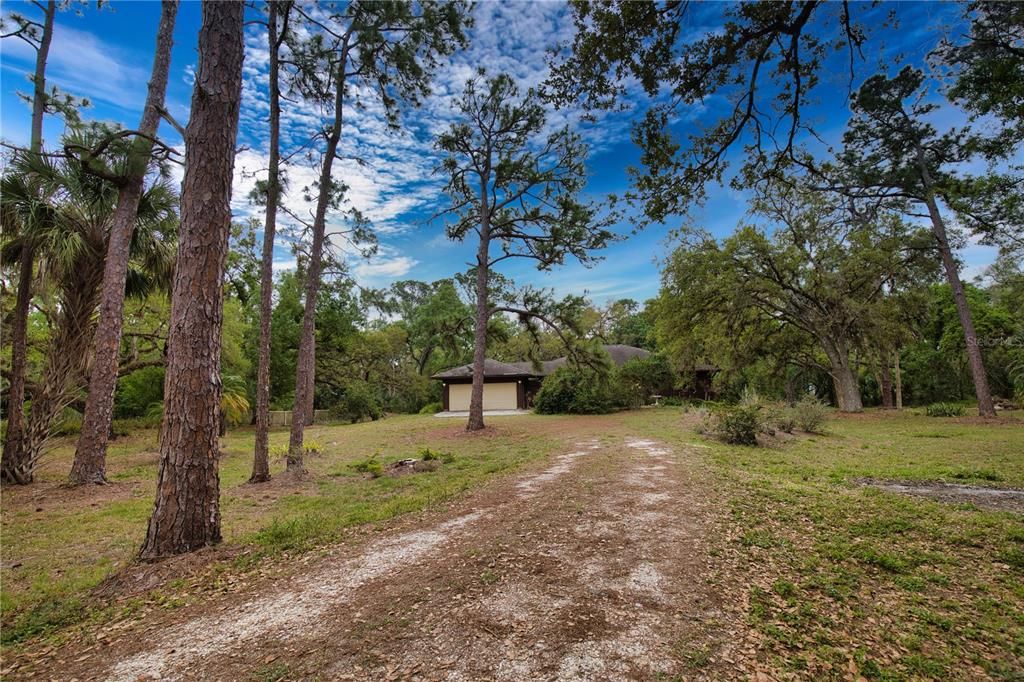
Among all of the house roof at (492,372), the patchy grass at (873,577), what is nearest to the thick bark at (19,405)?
the patchy grass at (873,577)

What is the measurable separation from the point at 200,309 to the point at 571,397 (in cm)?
2294

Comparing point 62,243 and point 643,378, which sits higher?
point 62,243

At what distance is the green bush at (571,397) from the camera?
25344 millimetres

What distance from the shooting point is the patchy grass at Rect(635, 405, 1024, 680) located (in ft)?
8.25

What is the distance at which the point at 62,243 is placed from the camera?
743 centimetres

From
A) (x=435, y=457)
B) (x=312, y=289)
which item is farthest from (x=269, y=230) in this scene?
(x=435, y=457)

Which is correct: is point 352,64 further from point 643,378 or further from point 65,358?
point 643,378

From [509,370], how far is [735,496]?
25396mm

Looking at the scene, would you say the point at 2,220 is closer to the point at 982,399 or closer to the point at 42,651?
the point at 42,651

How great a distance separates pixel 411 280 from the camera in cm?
4762

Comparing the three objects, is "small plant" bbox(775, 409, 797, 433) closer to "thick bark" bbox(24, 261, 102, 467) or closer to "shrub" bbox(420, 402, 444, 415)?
"thick bark" bbox(24, 261, 102, 467)

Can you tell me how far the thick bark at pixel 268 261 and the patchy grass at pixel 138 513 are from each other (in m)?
0.61

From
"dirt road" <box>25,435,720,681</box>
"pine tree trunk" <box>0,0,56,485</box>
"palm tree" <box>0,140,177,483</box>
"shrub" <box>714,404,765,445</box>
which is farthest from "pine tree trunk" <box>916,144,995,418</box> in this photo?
"pine tree trunk" <box>0,0,56,485</box>

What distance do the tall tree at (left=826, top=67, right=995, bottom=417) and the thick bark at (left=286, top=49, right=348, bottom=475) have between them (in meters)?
8.81
